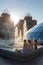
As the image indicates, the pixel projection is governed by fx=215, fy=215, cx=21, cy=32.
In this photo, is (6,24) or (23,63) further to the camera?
(6,24)

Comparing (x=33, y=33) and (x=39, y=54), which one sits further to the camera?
(x=33, y=33)

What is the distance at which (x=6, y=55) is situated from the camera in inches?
223

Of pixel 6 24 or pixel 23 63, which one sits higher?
pixel 6 24

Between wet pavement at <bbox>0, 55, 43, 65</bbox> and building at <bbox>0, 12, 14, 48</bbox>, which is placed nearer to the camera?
wet pavement at <bbox>0, 55, 43, 65</bbox>

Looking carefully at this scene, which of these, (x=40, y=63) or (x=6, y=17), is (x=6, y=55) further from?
(x=6, y=17)

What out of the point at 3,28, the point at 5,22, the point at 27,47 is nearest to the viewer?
the point at 27,47

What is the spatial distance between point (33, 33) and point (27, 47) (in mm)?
24637

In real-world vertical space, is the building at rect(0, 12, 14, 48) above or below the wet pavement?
above

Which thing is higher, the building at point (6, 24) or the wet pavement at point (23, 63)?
the building at point (6, 24)

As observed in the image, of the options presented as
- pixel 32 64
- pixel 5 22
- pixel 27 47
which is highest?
pixel 5 22

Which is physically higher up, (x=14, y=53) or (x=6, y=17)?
(x=6, y=17)

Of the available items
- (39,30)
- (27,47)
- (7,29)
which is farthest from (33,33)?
(7,29)

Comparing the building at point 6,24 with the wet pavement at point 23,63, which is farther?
the building at point 6,24

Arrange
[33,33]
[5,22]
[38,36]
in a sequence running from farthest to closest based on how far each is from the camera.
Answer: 1. [5,22]
2. [33,33]
3. [38,36]
